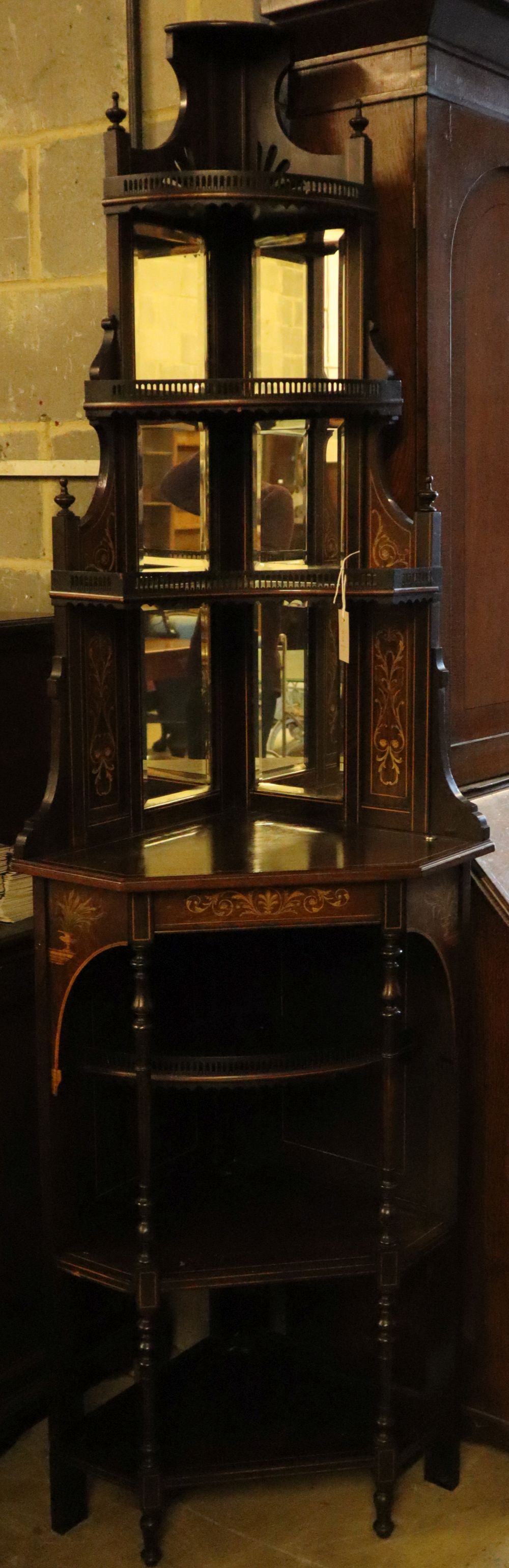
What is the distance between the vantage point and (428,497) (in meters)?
2.65

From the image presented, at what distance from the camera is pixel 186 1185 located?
2994 millimetres

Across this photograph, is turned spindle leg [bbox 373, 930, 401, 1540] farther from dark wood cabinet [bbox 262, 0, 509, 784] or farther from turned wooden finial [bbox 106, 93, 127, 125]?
turned wooden finial [bbox 106, 93, 127, 125]

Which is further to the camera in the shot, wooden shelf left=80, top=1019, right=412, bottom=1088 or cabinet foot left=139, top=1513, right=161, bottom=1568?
cabinet foot left=139, top=1513, right=161, bottom=1568

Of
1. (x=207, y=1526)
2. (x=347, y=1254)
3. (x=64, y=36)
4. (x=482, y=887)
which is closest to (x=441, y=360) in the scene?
(x=482, y=887)

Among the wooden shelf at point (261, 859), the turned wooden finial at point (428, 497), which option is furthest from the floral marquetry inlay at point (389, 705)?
the turned wooden finial at point (428, 497)

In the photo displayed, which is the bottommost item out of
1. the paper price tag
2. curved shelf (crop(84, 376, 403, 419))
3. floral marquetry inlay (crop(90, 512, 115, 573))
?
the paper price tag

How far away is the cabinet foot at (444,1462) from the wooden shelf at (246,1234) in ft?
1.27

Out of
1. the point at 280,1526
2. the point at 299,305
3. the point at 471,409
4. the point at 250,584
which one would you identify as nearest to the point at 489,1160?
the point at 280,1526

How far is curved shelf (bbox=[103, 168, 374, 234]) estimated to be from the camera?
2.50 meters

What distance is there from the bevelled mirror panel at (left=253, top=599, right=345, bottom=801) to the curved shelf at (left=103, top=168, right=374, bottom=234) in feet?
2.20

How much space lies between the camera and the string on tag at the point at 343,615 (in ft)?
8.75

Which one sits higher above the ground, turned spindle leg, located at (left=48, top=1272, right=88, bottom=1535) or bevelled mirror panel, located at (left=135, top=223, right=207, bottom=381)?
bevelled mirror panel, located at (left=135, top=223, right=207, bottom=381)

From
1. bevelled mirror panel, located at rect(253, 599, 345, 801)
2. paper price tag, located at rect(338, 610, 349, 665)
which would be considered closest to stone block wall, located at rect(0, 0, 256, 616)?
bevelled mirror panel, located at rect(253, 599, 345, 801)

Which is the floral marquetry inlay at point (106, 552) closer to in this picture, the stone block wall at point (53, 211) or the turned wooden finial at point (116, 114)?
the turned wooden finial at point (116, 114)
